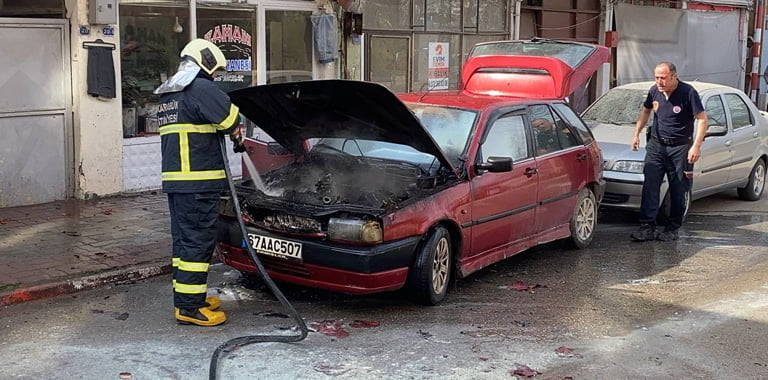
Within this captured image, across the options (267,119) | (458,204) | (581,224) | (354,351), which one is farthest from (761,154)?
(354,351)

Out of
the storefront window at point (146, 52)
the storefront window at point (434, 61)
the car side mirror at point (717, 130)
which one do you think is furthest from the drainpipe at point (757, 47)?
the storefront window at point (146, 52)

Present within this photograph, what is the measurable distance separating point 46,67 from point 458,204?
17.9ft

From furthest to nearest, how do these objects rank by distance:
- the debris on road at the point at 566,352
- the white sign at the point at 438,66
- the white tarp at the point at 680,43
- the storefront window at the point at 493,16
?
1. the white tarp at the point at 680,43
2. the storefront window at the point at 493,16
3. the white sign at the point at 438,66
4. the debris on road at the point at 566,352

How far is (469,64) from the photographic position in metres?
9.49

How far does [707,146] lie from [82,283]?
7009 mm

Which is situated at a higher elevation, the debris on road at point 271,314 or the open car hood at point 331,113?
the open car hood at point 331,113

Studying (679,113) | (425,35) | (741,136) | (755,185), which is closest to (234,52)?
(425,35)

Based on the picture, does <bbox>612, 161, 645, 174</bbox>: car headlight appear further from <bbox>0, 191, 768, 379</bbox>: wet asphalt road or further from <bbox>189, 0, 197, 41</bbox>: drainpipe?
<bbox>189, 0, 197, 41</bbox>: drainpipe

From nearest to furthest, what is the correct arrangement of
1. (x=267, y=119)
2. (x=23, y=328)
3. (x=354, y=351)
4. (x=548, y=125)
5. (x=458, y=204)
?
1. (x=354, y=351)
2. (x=23, y=328)
3. (x=458, y=204)
4. (x=267, y=119)
5. (x=548, y=125)

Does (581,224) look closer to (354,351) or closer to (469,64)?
Answer: (469,64)

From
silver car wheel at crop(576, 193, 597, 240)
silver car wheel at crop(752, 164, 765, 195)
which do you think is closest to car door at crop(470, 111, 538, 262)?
silver car wheel at crop(576, 193, 597, 240)

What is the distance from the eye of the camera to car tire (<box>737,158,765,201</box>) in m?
11.0

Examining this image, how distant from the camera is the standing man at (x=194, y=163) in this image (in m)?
5.46

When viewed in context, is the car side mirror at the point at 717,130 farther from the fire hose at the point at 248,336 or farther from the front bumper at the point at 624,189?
the fire hose at the point at 248,336
